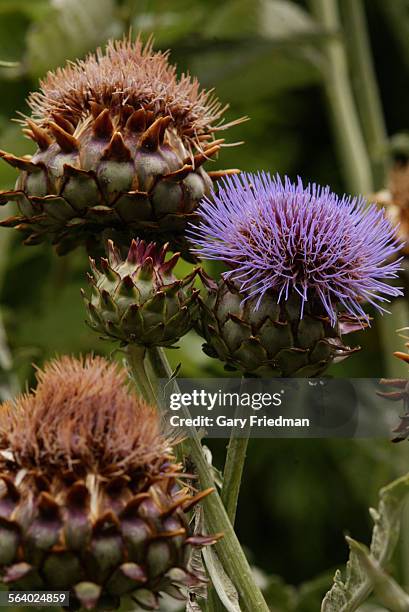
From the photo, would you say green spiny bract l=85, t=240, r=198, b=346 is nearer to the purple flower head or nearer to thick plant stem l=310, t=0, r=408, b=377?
the purple flower head

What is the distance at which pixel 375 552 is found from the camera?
2.10 feet

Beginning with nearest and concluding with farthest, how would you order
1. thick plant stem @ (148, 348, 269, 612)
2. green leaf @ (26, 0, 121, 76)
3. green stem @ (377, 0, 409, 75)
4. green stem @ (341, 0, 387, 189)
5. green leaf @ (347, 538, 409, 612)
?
green leaf @ (347, 538, 409, 612)
thick plant stem @ (148, 348, 269, 612)
green leaf @ (26, 0, 121, 76)
green stem @ (341, 0, 387, 189)
green stem @ (377, 0, 409, 75)

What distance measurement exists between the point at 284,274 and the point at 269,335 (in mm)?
48

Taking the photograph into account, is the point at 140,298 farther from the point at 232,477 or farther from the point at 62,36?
the point at 62,36

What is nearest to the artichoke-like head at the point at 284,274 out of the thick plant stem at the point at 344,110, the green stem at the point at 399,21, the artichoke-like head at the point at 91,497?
the artichoke-like head at the point at 91,497

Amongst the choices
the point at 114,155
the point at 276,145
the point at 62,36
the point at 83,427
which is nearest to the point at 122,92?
the point at 114,155

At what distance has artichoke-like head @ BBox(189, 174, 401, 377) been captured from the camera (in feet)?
2.42

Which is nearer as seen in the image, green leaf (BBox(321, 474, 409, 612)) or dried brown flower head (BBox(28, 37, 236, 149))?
green leaf (BBox(321, 474, 409, 612))

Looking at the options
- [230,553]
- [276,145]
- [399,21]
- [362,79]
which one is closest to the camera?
[230,553]

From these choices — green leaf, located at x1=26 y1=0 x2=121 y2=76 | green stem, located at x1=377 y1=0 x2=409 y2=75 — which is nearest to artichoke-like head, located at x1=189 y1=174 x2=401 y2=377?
green leaf, located at x1=26 y1=0 x2=121 y2=76

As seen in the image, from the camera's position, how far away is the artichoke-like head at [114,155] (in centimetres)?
75

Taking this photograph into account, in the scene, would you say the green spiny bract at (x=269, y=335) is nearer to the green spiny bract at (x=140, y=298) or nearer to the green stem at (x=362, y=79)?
the green spiny bract at (x=140, y=298)

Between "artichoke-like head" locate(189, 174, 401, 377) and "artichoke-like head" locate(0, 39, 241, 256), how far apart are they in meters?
0.04

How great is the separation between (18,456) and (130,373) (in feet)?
0.47
